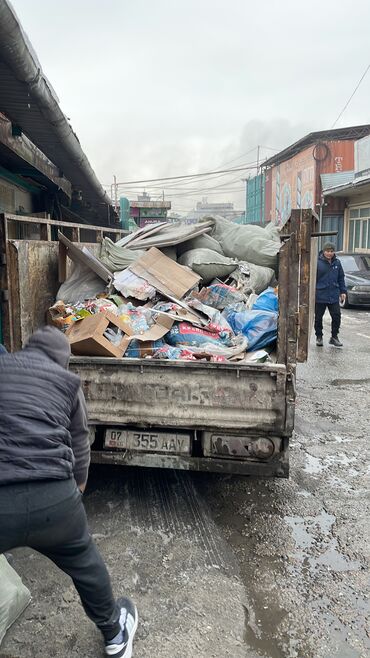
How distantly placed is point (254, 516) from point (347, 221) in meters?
24.0

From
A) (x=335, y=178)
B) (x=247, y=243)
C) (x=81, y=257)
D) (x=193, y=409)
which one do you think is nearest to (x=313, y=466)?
(x=193, y=409)

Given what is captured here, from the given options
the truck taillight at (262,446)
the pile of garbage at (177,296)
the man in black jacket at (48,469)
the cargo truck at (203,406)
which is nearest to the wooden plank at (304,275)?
the cargo truck at (203,406)

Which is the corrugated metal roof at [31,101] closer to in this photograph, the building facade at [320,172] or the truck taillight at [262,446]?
the truck taillight at [262,446]

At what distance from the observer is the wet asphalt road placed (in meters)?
2.20

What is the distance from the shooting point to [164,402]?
307cm

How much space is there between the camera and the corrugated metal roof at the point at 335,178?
24.6 m

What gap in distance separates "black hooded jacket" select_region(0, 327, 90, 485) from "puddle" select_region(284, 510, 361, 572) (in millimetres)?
1592

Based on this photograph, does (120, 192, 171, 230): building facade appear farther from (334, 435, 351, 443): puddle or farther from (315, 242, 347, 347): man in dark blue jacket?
(334, 435, 351, 443): puddle

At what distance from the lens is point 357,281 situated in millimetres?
13422

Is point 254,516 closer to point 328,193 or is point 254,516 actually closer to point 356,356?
point 356,356

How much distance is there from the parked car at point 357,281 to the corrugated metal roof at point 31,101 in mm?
7863

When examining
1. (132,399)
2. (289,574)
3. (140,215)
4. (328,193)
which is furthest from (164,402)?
(328,193)

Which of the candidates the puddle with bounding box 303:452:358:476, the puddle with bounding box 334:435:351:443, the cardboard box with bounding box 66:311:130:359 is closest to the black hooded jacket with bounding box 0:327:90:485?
the cardboard box with bounding box 66:311:130:359

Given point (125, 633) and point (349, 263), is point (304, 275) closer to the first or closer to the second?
point (125, 633)
